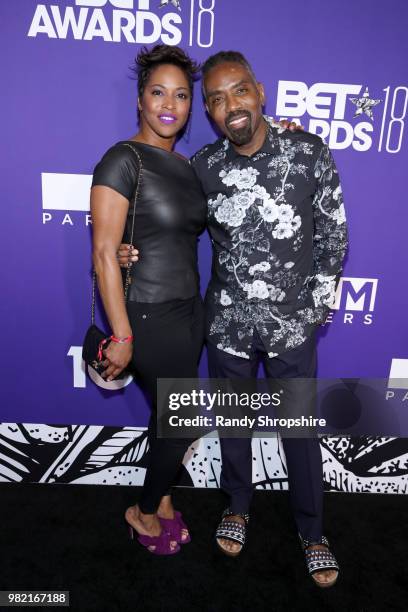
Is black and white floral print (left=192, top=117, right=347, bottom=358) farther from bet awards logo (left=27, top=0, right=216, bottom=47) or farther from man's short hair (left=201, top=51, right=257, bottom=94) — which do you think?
bet awards logo (left=27, top=0, right=216, bottom=47)

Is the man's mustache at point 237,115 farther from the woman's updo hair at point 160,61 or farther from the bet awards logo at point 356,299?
the bet awards logo at point 356,299

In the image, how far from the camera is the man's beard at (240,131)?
172 cm

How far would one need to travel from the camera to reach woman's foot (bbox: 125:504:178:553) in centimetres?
205

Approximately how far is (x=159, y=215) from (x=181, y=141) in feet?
1.66

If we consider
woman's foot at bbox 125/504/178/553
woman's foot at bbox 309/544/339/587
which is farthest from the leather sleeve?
woman's foot at bbox 309/544/339/587

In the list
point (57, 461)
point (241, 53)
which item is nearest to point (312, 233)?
point (241, 53)

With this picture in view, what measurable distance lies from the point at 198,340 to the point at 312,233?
57 cm

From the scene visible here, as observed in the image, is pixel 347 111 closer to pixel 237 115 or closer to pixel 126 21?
pixel 237 115

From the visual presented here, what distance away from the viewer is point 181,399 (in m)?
1.97

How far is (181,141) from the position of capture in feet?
6.68

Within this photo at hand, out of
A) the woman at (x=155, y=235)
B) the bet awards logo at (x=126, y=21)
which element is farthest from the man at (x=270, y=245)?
the bet awards logo at (x=126, y=21)

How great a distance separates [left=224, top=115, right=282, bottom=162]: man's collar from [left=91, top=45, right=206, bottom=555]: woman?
0.16 metres

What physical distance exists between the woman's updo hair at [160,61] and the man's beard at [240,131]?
208 millimetres

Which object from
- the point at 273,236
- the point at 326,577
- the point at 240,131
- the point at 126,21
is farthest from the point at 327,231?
the point at 326,577
